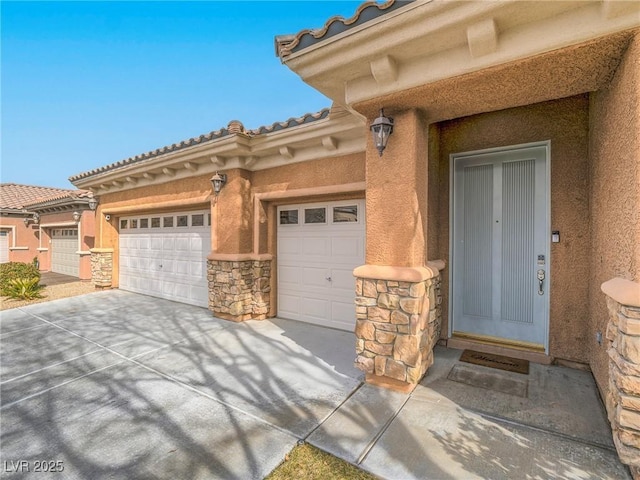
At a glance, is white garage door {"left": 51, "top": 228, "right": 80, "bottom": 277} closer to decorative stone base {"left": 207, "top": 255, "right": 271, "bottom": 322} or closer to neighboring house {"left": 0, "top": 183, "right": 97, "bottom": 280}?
neighboring house {"left": 0, "top": 183, "right": 97, "bottom": 280}

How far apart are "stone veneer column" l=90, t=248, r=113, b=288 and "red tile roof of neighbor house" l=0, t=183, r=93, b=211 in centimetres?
636

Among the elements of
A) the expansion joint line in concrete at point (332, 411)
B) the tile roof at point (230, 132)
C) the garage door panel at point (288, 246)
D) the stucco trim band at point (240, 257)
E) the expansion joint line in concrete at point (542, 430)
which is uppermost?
the tile roof at point (230, 132)

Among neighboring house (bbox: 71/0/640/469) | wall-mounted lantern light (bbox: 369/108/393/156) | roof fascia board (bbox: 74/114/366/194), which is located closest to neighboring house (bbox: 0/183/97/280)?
roof fascia board (bbox: 74/114/366/194)

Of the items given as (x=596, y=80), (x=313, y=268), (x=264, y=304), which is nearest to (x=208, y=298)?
(x=264, y=304)

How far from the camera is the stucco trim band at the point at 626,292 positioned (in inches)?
80.5

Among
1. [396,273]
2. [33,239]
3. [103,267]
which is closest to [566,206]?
[396,273]

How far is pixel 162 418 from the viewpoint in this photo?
9.98 feet

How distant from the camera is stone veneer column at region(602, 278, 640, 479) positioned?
2064mm

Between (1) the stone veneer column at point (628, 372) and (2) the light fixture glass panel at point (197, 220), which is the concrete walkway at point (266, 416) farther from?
(2) the light fixture glass panel at point (197, 220)

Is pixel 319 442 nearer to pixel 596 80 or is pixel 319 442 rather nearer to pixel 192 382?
pixel 192 382

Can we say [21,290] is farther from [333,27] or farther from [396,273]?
[333,27]

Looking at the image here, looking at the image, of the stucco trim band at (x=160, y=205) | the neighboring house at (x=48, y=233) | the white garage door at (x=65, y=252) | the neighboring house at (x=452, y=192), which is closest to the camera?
the neighboring house at (x=452, y=192)

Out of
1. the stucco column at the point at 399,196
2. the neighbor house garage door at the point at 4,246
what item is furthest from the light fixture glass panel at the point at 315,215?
the neighbor house garage door at the point at 4,246

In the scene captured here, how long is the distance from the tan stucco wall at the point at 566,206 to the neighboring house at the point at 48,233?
48.3 ft
